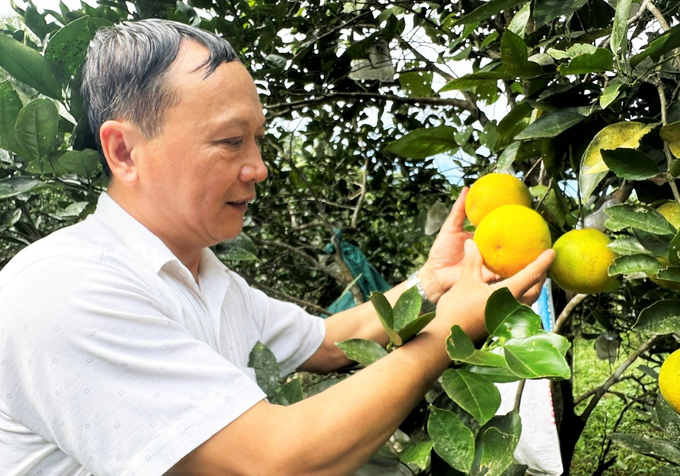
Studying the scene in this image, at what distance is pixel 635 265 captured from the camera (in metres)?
0.84

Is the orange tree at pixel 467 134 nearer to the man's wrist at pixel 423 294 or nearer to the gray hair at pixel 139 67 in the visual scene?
the gray hair at pixel 139 67

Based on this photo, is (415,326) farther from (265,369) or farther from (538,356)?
(265,369)

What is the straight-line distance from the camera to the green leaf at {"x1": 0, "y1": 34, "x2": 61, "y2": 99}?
3.95 feet

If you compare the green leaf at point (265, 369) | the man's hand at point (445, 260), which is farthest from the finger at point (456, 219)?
the green leaf at point (265, 369)

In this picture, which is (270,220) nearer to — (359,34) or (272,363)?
(359,34)

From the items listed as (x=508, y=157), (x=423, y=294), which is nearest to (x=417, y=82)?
(x=423, y=294)

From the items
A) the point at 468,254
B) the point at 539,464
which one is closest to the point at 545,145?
the point at 468,254

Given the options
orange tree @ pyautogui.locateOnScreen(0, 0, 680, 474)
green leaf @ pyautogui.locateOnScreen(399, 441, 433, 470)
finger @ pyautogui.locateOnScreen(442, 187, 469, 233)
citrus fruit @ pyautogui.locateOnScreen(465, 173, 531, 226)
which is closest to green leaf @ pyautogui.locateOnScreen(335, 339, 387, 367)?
orange tree @ pyautogui.locateOnScreen(0, 0, 680, 474)

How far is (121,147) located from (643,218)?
81 cm

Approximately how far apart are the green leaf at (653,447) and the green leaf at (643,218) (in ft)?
1.91

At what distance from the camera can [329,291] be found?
279 cm

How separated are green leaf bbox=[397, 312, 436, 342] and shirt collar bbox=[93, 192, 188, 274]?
0.43m

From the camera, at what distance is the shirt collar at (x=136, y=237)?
111 cm

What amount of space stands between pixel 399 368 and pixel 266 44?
1209 millimetres
